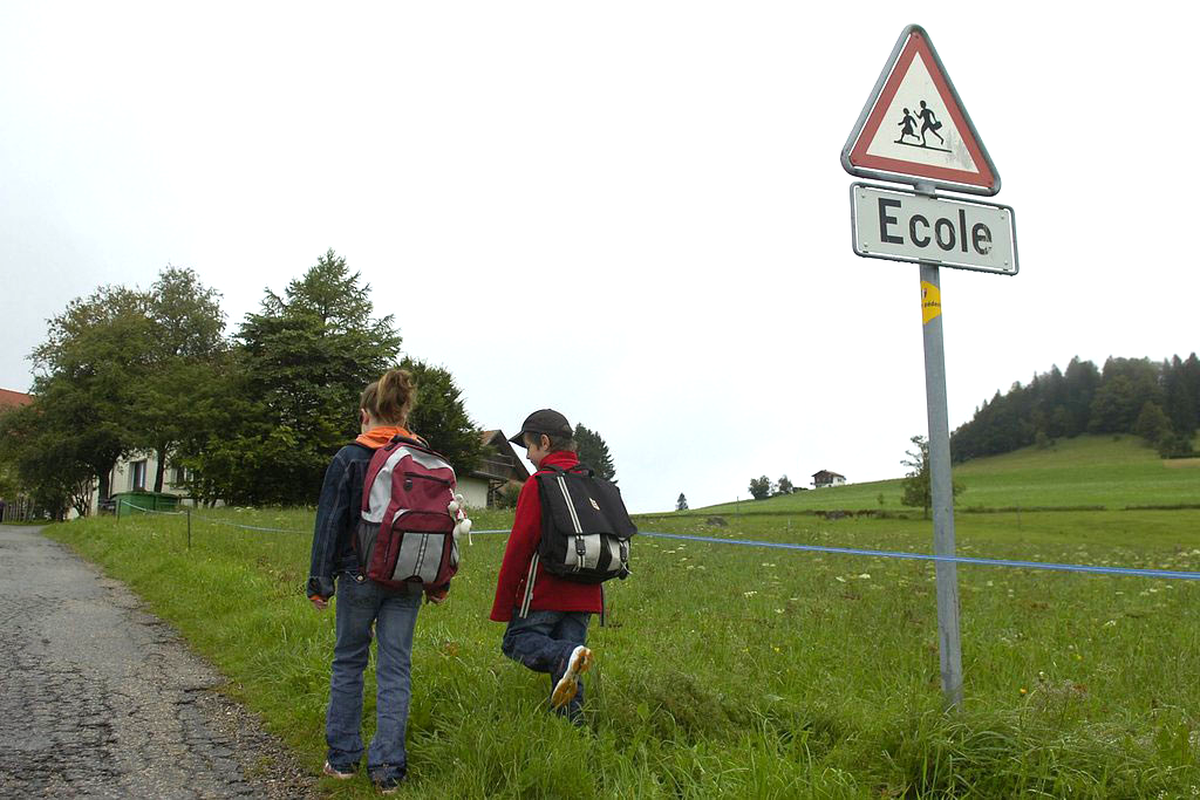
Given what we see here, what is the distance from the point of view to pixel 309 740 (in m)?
4.65

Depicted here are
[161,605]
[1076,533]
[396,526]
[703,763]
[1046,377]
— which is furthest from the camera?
[1046,377]

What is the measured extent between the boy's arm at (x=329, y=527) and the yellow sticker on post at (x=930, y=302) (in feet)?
8.48

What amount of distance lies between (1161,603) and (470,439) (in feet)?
165

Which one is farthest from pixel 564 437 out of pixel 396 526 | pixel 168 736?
pixel 168 736

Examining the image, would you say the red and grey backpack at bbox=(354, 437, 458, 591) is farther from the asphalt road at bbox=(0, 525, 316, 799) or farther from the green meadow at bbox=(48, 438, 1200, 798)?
the asphalt road at bbox=(0, 525, 316, 799)

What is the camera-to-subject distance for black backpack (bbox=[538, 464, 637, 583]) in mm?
4055

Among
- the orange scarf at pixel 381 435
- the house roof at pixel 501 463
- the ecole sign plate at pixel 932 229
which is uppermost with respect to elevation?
the house roof at pixel 501 463

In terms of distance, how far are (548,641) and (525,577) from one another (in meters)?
0.31

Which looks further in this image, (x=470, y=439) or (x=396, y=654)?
(x=470, y=439)

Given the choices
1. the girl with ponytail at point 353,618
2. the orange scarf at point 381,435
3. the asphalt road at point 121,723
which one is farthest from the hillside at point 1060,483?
the girl with ponytail at point 353,618

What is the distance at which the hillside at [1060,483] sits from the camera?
5856 centimetres

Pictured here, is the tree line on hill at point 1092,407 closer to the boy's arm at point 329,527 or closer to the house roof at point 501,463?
the house roof at point 501,463

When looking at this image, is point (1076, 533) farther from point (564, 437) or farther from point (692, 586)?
point (564, 437)

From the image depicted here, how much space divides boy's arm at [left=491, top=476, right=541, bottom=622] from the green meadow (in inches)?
18.6
